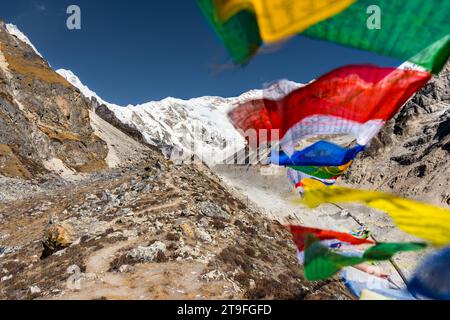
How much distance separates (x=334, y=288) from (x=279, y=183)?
188 ft

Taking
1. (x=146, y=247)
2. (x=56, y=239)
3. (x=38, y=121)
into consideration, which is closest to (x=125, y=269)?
(x=146, y=247)

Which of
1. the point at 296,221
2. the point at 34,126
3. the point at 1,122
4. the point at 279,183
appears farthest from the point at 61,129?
the point at 279,183

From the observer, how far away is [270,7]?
341 cm

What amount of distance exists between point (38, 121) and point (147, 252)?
43421mm

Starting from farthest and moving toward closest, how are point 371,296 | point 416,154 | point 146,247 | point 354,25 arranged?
1. point 416,154
2. point 146,247
3. point 371,296
4. point 354,25

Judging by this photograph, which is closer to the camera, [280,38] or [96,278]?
[280,38]

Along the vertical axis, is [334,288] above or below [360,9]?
below

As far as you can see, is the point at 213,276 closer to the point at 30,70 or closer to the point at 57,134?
the point at 57,134

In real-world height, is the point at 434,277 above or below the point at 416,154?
below

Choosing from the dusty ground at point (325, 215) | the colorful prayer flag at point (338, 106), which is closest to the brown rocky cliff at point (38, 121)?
the dusty ground at point (325, 215)

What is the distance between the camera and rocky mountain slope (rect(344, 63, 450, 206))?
168 feet

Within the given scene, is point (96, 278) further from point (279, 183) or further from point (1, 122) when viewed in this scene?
point (279, 183)

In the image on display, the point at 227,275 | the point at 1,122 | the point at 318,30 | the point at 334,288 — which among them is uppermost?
the point at 1,122

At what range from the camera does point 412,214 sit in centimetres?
480
